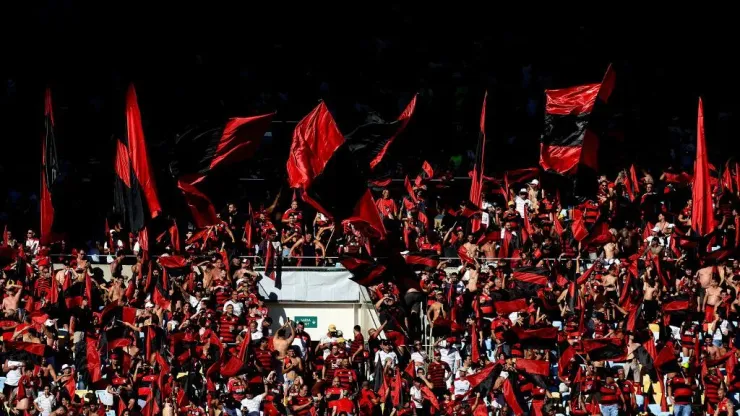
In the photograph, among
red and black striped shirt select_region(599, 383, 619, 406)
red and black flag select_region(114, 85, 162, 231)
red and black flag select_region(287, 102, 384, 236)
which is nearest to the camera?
red and black striped shirt select_region(599, 383, 619, 406)

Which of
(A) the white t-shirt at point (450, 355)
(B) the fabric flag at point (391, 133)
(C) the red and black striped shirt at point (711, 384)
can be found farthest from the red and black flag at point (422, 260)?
(C) the red and black striped shirt at point (711, 384)

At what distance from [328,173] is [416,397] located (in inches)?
142

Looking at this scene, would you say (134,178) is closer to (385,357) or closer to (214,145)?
(214,145)

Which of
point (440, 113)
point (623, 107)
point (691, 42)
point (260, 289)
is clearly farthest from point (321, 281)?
point (691, 42)

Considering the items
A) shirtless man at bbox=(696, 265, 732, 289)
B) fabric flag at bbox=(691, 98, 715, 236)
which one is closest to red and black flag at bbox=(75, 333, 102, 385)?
shirtless man at bbox=(696, 265, 732, 289)

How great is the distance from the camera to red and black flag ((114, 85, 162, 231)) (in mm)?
21250

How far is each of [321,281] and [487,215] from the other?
8.25 ft

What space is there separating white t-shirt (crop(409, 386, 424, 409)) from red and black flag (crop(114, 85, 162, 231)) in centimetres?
431

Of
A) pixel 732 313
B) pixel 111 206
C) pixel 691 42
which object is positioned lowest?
pixel 732 313

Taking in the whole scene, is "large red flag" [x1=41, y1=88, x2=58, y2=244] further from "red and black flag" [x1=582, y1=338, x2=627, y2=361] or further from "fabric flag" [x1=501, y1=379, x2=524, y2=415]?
"red and black flag" [x1=582, y1=338, x2=627, y2=361]

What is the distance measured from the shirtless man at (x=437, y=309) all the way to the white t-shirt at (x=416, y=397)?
1.44 metres

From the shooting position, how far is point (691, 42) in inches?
1170

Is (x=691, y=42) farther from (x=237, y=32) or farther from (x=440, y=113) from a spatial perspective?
(x=237, y=32)

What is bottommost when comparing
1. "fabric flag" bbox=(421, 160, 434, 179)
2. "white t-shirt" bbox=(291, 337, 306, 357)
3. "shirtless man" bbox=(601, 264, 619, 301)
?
"white t-shirt" bbox=(291, 337, 306, 357)
